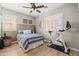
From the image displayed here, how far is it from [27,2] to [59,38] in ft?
2.73

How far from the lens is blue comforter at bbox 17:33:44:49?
135 centimetres

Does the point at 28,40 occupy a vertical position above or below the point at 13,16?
below

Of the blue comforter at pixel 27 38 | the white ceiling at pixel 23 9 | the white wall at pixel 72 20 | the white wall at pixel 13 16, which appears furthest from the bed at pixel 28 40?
the white wall at pixel 72 20

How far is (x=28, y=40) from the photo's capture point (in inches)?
54.1

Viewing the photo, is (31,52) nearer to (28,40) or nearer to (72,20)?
(28,40)

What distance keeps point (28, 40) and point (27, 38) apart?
4 cm

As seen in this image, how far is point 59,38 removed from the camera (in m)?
1.36

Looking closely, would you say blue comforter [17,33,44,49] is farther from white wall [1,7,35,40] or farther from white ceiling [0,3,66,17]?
white ceiling [0,3,66,17]

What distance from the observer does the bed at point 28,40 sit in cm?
135

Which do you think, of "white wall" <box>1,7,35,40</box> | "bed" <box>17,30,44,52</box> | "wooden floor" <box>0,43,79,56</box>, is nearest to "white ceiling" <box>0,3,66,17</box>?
"white wall" <box>1,7,35,40</box>

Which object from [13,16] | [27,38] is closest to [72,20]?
[27,38]

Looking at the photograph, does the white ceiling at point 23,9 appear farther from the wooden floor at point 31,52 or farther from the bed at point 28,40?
the wooden floor at point 31,52

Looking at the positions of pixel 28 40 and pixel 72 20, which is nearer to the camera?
pixel 72 20

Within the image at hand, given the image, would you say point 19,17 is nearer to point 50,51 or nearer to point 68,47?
point 50,51
